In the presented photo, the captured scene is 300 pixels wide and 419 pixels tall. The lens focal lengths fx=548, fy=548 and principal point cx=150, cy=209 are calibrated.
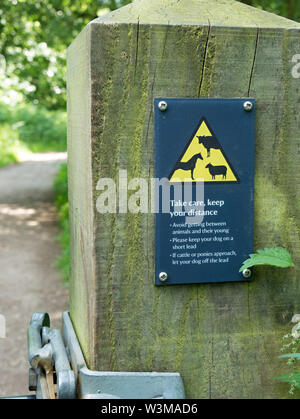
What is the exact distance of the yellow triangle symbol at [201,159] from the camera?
1535 millimetres

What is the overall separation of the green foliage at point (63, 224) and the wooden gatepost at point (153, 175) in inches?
232

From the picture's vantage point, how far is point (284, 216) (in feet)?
5.35

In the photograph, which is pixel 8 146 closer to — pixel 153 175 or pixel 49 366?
pixel 49 366

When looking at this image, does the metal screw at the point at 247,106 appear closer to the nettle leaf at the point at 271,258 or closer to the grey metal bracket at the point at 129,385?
the nettle leaf at the point at 271,258

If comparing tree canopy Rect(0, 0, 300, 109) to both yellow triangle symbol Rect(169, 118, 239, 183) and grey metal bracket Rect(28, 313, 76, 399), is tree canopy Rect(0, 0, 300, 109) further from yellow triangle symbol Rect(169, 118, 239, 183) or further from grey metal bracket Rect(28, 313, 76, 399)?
grey metal bracket Rect(28, 313, 76, 399)

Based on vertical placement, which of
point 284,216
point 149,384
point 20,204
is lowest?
point 149,384

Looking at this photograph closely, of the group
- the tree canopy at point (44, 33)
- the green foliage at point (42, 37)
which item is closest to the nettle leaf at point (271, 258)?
the tree canopy at point (44, 33)

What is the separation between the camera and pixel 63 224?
10.4 meters

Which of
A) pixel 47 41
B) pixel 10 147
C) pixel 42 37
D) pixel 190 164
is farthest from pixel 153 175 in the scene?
pixel 10 147

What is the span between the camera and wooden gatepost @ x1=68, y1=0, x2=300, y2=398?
150cm

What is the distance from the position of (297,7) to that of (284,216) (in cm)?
774

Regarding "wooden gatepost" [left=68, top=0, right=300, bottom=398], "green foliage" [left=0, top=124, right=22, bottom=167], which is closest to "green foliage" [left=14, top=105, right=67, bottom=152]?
"green foliage" [left=0, top=124, right=22, bottom=167]
